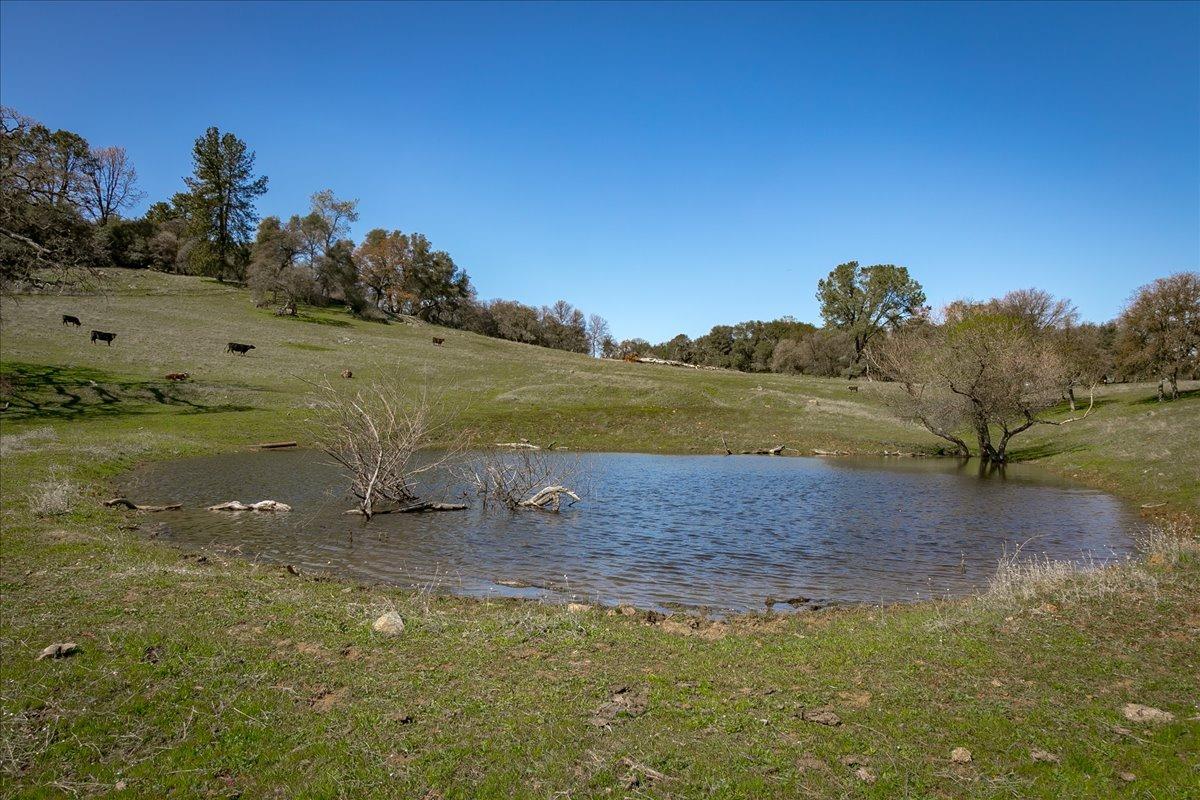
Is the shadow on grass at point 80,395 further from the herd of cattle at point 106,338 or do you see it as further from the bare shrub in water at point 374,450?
the bare shrub in water at point 374,450

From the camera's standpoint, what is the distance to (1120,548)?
19.5 meters

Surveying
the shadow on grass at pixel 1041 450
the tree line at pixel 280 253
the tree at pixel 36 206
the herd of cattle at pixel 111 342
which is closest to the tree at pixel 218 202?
the tree line at pixel 280 253

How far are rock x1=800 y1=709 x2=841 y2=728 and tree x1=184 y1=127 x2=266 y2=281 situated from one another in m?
108

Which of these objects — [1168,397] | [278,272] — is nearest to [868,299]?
[1168,397]

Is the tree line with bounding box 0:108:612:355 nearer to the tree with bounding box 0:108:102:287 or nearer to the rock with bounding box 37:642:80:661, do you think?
the tree with bounding box 0:108:102:287

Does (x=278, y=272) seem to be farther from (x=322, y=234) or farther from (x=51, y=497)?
(x=51, y=497)

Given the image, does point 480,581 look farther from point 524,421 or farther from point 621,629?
point 524,421

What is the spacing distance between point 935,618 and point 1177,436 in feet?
123

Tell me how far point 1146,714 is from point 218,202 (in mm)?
112300

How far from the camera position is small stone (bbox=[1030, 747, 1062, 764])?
258 inches

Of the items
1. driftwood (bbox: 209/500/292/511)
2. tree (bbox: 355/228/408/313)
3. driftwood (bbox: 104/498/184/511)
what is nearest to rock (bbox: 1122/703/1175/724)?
driftwood (bbox: 209/500/292/511)

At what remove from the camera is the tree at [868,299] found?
107 m

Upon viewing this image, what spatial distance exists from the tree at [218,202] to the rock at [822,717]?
10842cm

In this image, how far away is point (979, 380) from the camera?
41.9 meters
